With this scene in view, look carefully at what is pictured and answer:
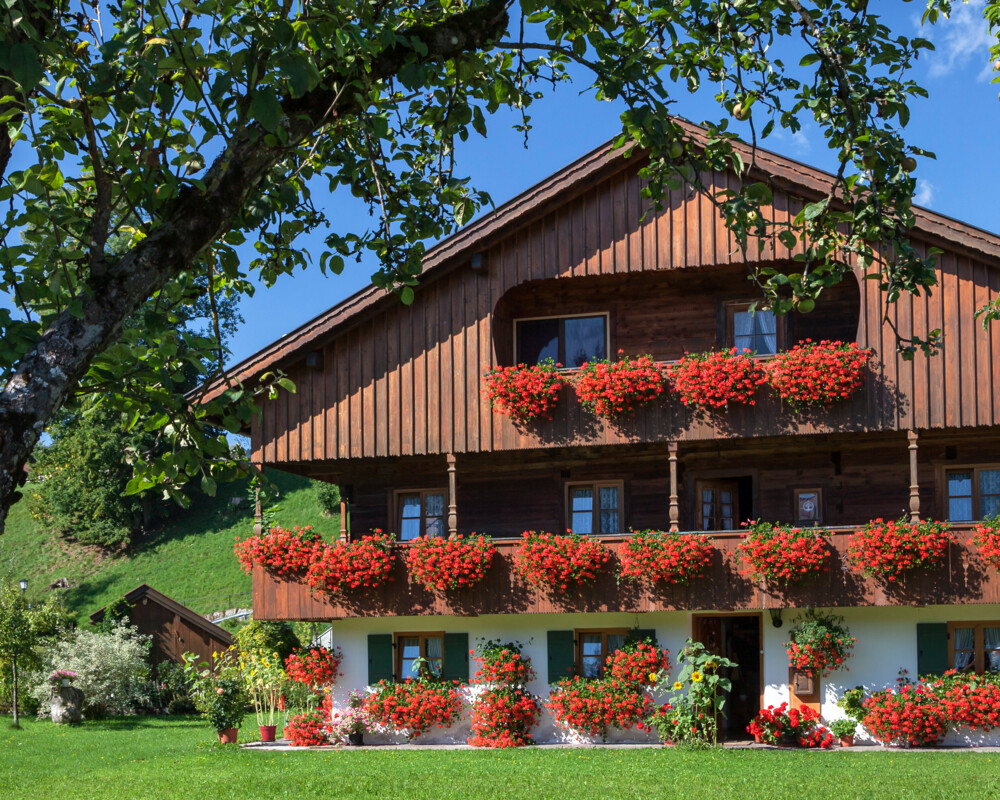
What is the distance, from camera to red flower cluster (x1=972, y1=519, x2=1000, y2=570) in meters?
18.6

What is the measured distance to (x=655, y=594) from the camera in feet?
65.9

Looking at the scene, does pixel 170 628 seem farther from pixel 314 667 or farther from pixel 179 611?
pixel 314 667

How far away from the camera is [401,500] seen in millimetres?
23875

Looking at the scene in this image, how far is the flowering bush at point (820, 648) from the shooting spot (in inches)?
773

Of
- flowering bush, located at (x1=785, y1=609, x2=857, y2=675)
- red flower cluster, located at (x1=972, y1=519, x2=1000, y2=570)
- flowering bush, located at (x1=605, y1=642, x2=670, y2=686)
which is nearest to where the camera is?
red flower cluster, located at (x1=972, y1=519, x2=1000, y2=570)

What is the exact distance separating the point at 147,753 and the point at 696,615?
969 centimetres

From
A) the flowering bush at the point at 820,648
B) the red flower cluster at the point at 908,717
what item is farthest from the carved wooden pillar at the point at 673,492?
the red flower cluster at the point at 908,717

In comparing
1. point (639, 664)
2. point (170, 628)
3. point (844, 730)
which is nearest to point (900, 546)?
point (844, 730)

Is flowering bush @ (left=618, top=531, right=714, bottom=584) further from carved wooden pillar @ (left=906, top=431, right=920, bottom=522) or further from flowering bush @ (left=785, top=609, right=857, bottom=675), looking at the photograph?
carved wooden pillar @ (left=906, top=431, right=920, bottom=522)

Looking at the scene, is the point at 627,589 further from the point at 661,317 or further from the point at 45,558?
the point at 45,558

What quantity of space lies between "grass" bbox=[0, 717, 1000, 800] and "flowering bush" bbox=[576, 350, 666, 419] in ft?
18.0

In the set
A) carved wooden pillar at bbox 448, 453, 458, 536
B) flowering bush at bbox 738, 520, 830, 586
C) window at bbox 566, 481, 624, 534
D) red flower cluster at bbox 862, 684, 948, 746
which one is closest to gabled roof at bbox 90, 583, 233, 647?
window at bbox 566, 481, 624, 534

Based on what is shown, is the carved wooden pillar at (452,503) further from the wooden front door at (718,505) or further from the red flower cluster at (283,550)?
the wooden front door at (718,505)

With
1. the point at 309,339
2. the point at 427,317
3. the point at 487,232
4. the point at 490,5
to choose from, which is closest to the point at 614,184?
the point at 487,232
